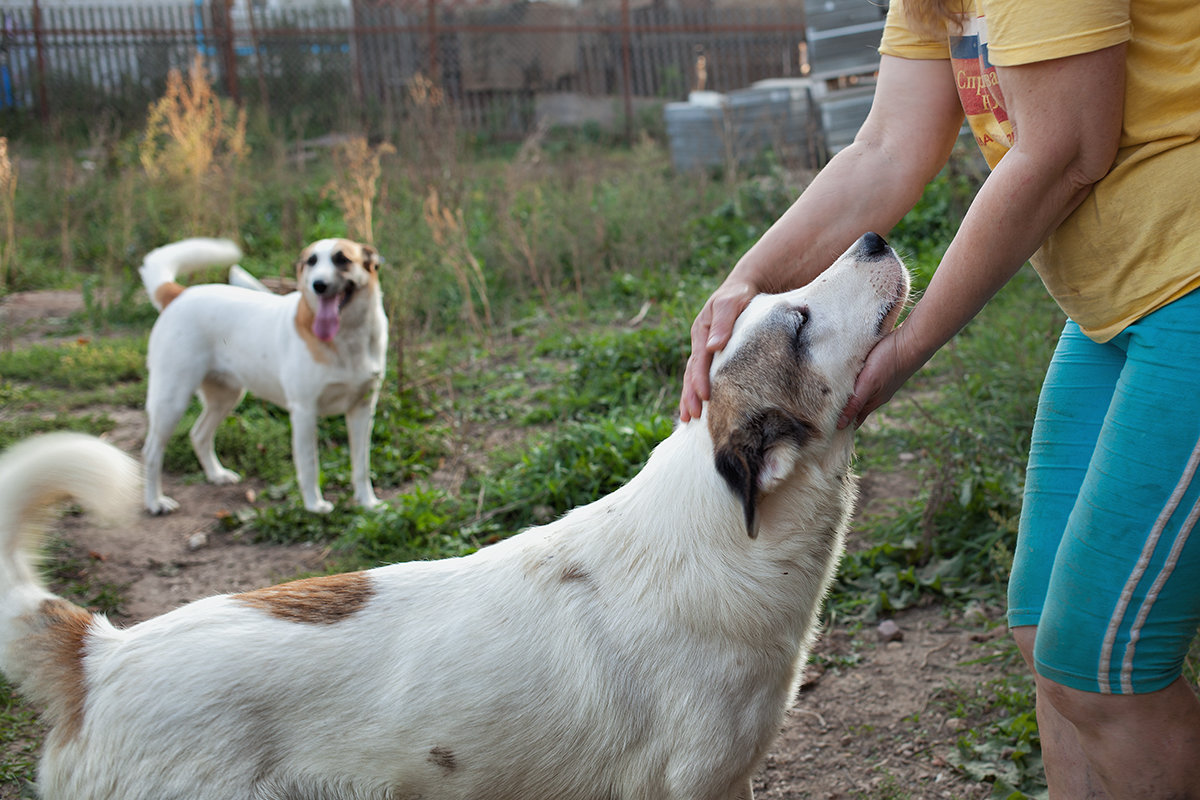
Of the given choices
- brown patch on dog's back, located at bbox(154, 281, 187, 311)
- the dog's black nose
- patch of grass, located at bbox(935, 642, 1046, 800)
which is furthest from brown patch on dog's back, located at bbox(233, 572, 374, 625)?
brown patch on dog's back, located at bbox(154, 281, 187, 311)

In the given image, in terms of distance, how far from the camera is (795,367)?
6.83ft

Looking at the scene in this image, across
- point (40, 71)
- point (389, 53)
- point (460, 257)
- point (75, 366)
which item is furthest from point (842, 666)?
point (40, 71)

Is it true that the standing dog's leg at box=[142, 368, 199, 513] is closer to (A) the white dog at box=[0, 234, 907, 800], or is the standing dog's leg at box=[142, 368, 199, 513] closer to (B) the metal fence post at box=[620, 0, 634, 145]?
(A) the white dog at box=[0, 234, 907, 800]

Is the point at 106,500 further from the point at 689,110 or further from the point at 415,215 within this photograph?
the point at 689,110

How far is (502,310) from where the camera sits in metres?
7.64

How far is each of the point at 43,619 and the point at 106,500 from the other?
29 cm

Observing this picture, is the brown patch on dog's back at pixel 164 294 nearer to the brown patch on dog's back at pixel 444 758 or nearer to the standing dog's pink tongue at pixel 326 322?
the standing dog's pink tongue at pixel 326 322

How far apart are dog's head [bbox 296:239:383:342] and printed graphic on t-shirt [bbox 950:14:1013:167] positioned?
3624mm

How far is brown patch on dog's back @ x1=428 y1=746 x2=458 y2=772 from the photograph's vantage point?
1967 mm

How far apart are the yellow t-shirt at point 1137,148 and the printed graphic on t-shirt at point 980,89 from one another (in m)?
0.16

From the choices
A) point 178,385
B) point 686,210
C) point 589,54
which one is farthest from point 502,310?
point 589,54

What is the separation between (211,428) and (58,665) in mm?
3666

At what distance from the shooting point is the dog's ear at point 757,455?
1.98 m

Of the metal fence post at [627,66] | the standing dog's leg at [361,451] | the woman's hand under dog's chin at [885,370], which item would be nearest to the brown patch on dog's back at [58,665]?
the woman's hand under dog's chin at [885,370]
